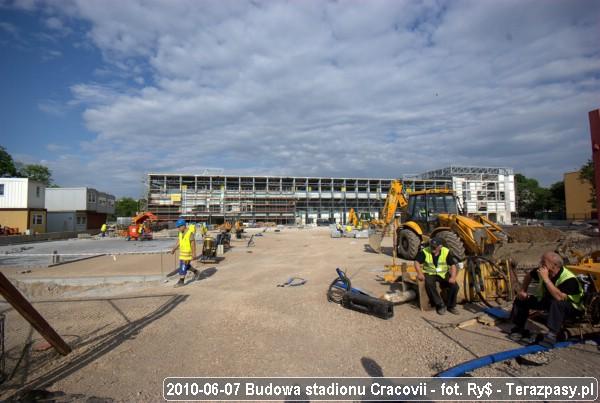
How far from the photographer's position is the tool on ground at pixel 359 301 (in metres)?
5.81

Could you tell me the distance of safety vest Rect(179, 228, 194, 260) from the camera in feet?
29.3

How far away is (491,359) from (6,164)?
66.4 meters

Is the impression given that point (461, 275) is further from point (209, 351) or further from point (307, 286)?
point (209, 351)

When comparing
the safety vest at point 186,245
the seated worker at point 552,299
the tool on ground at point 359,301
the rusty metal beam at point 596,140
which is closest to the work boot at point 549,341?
the seated worker at point 552,299

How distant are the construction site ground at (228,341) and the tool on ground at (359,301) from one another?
14 cm

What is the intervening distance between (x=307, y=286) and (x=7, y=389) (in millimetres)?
6020

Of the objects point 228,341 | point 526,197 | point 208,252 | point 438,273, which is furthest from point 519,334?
point 526,197

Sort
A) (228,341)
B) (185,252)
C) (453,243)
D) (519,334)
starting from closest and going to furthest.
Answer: (519,334) < (228,341) < (185,252) < (453,243)

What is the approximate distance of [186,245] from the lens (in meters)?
8.98

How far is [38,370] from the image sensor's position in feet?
13.6

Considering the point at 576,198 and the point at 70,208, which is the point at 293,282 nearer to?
the point at 70,208

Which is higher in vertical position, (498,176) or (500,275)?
(498,176)

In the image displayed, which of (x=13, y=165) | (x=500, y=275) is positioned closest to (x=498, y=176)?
(x=500, y=275)

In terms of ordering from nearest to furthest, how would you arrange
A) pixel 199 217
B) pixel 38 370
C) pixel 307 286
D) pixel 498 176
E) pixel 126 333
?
pixel 38 370, pixel 126 333, pixel 307 286, pixel 199 217, pixel 498 176
